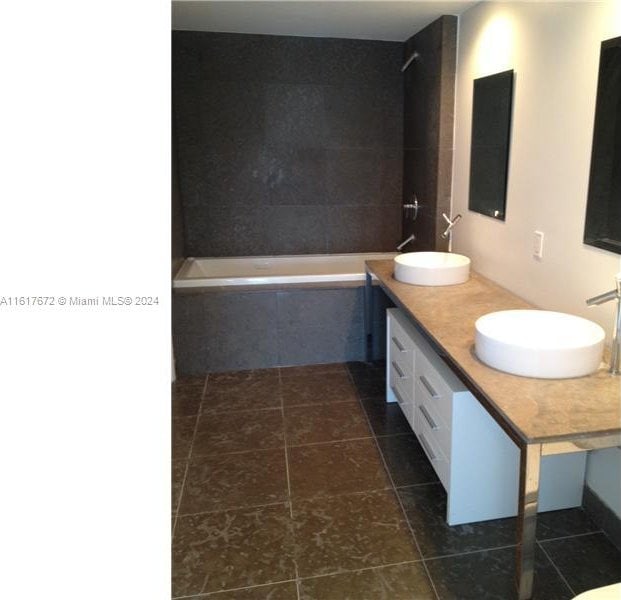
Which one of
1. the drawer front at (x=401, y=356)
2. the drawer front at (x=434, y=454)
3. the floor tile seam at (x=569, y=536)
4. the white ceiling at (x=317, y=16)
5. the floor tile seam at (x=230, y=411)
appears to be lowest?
the floor tile seam at (x=569, y=536)

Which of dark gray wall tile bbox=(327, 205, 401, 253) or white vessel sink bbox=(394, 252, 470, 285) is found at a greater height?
dark gray wall tile bbox=(327, 205, 401, 253)

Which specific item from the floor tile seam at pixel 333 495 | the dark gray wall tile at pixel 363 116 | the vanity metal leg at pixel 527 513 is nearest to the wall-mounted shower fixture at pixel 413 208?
the dark gray wall tile at pixel 363 116

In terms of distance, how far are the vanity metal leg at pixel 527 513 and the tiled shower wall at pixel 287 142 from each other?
9.30 ft

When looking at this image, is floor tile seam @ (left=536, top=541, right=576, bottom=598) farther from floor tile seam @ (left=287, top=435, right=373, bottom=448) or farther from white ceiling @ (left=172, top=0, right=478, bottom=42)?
white ceiling @ (left=172, top=0, right=478, bottom=42)

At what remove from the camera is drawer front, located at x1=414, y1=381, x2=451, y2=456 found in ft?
6.32

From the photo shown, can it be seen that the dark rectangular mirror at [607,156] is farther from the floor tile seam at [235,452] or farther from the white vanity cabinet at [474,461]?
the floor tile seam at [235,452]

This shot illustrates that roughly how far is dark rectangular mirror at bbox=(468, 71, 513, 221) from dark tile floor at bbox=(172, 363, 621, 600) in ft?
3.83

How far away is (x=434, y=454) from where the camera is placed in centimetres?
207

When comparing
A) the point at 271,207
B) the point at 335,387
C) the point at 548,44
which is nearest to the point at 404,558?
the point at 335,387

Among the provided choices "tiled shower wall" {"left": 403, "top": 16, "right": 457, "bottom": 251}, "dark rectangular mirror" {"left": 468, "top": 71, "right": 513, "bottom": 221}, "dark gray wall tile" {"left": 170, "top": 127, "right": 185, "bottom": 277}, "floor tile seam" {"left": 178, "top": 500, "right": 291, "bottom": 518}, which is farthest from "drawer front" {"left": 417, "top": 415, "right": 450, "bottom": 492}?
"dark gray wall tile" {"left": 170, "top": 127, "right": 185, "bottom": 277}

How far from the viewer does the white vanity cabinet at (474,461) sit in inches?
73.0

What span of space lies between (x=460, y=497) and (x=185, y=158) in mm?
2846

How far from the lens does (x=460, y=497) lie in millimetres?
1918
